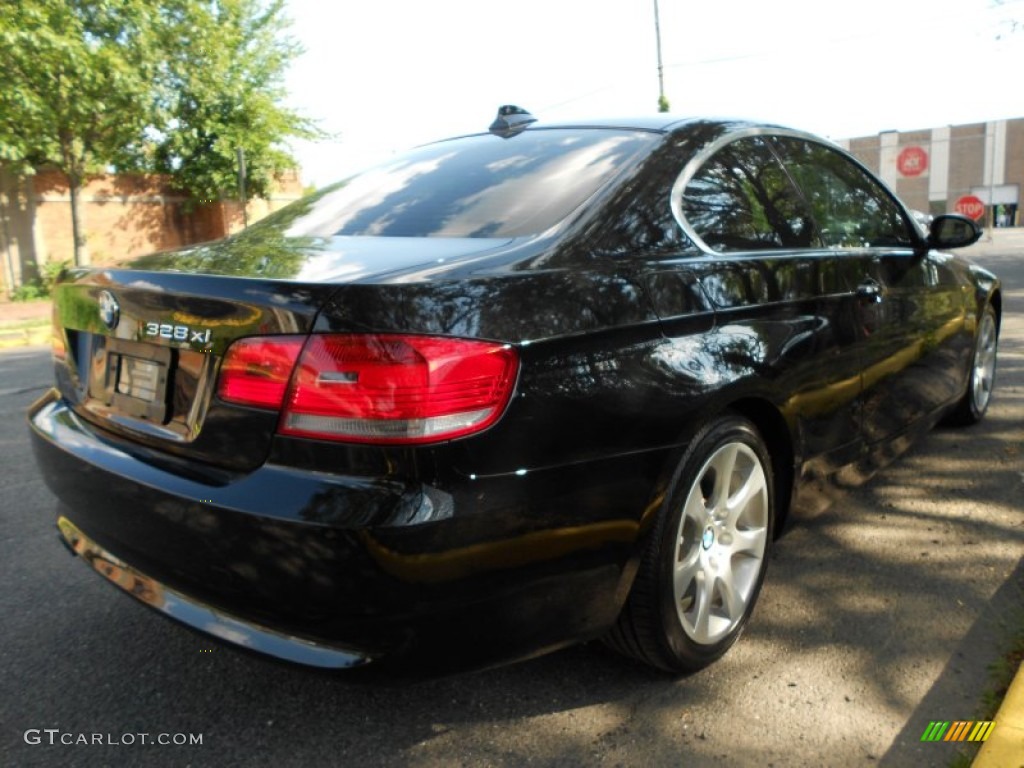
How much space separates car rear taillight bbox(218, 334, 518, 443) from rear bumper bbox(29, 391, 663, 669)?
112mm

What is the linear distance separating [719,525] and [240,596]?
4.50ft

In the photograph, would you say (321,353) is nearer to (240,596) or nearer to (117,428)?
(240,596)

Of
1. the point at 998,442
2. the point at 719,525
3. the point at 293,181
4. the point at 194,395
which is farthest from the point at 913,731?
the point at 293,181

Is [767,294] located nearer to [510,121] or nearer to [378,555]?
[510,121]

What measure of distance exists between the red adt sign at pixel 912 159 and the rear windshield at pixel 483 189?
61.7 m

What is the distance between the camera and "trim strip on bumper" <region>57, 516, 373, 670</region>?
180 centimetres

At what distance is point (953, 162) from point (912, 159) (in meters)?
3.41

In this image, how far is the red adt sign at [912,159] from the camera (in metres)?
56.5

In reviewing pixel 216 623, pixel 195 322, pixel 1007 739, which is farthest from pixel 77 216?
pixel 1007 739

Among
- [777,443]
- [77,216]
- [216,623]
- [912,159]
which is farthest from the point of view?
[912,159]

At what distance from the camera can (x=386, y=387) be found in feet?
5.65

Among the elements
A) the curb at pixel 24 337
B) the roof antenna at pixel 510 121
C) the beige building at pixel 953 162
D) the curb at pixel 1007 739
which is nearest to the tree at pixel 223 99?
the curb at pixel 24 337

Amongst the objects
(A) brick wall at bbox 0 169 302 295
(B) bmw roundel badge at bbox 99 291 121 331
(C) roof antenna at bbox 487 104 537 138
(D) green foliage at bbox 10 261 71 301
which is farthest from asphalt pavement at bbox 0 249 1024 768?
(D) green foliage at bbox 10 261 71 301

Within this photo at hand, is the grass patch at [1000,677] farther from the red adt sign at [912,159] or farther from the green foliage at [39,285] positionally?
the red adt sign at [912,159]
